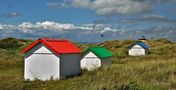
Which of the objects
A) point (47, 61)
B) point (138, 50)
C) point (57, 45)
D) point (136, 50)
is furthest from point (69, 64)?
point (138, 50)

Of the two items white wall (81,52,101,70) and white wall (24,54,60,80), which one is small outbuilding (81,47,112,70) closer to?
white wall (81,52,101,70)

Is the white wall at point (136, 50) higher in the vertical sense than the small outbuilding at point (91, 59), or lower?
higher

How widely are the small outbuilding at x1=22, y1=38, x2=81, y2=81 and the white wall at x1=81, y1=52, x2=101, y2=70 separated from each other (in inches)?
148

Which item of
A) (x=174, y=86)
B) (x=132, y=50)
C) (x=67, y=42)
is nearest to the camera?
(x=174, y=86)

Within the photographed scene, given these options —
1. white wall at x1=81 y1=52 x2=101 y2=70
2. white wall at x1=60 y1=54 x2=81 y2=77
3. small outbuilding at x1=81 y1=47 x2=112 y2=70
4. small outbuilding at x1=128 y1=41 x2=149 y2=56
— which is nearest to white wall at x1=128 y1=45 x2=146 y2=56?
small outbuilding at x1=128 y1=41 x2=149 y2=56

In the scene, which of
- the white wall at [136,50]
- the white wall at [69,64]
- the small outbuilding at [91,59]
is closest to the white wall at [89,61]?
the small outbuilding at [91,59]

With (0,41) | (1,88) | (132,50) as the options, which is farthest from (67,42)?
(0,41)

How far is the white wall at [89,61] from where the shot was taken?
27.5m

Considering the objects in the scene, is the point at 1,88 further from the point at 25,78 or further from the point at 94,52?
the point at 94,52

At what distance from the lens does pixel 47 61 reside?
22578mm

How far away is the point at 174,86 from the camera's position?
14.8 meters

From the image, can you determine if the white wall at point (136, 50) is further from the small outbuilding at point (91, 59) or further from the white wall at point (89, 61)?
the white wall at point (89, 61)

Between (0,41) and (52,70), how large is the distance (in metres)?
60.1

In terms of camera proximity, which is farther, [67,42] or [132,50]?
[132,50]
